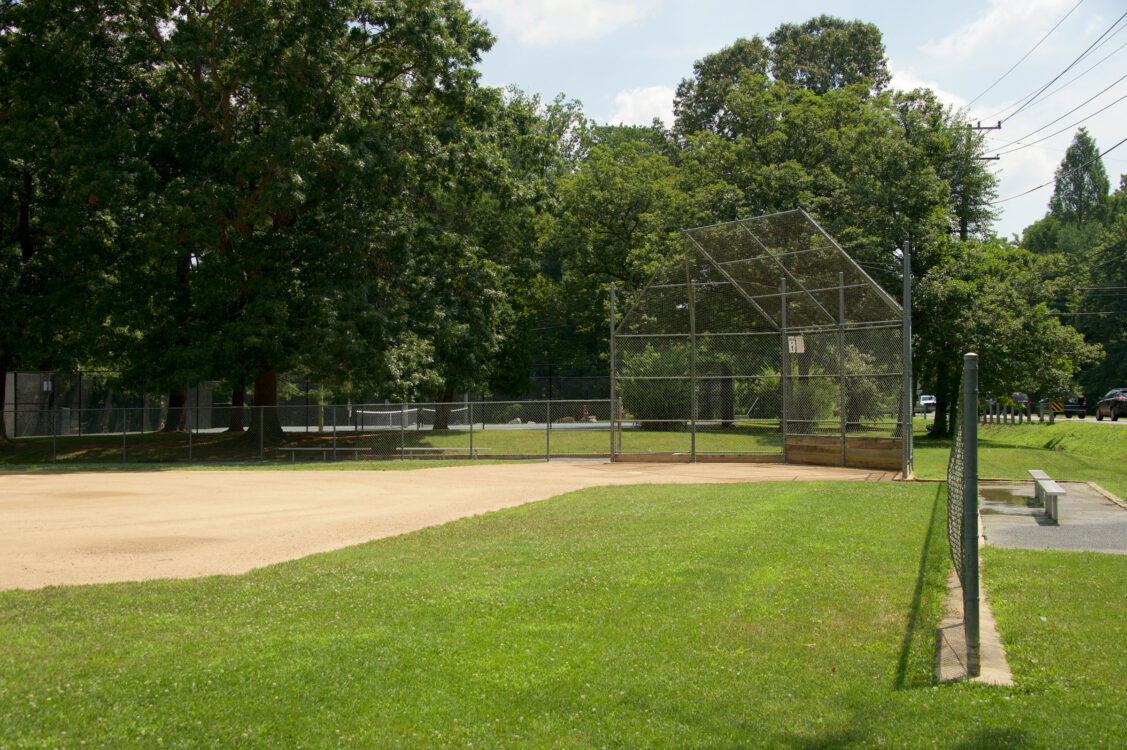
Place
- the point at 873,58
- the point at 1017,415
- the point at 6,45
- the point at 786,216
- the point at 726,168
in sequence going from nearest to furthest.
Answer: the point at 786,216 < the point at 6,45 < the point at 726,168 < the point at 1017,415 < the point at 873,58

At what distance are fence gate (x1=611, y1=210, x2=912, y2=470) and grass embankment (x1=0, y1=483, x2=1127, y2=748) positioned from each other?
11.2 m

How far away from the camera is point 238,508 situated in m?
13.8

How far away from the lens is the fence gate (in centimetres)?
1980

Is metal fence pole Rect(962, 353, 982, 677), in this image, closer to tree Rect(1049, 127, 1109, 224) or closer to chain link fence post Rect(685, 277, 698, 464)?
chain link fence post Rect(685, 277, 698, 464)

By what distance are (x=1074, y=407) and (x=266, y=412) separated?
52.8 meters

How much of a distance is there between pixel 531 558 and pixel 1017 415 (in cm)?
5050

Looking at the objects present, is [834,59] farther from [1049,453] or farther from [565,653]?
[565,653]

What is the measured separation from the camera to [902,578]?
297 inches

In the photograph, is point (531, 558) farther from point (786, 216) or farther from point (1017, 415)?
point (1017, 415)

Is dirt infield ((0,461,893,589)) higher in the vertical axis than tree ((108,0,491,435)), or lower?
lower

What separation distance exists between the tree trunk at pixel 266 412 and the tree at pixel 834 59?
139ft

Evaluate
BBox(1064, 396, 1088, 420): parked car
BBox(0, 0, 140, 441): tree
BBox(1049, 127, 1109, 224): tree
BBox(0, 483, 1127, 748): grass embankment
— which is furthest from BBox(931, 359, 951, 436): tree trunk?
BBox(1049, 127, 1109, 224): tree

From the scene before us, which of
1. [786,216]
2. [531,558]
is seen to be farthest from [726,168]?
[531,558]

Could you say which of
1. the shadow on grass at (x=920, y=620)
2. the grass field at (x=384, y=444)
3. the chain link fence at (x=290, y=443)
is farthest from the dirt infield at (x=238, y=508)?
the shadow on grass at (x=920, y=620)
